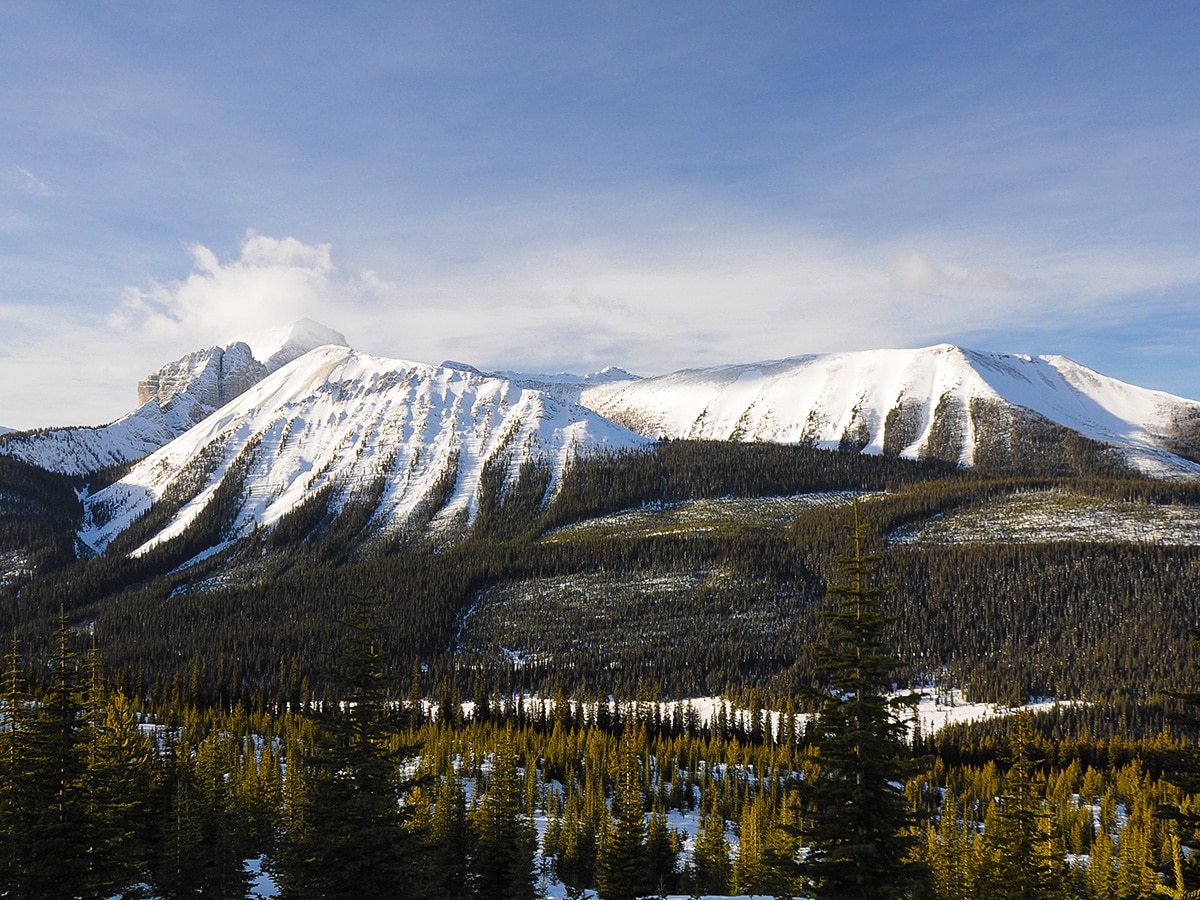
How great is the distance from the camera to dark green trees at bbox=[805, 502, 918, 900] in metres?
24.8

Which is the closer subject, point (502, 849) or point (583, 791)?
point (502, 849)

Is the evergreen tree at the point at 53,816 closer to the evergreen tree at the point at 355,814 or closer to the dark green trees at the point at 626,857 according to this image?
the evergreen tree at the point at 355,814

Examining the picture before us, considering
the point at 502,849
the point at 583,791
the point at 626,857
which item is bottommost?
the point at 583,791

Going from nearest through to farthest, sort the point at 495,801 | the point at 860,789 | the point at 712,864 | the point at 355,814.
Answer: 1. the point at 860,789
2. the point at 355,814
3. the point at 495,801
4. the point at 712,864

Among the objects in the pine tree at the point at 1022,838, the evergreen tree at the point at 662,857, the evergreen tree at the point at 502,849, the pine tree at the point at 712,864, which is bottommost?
the pine tree at the point at 712,864

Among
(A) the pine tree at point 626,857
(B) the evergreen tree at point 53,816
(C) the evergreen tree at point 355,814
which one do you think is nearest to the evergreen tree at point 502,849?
(A) the pine tree at point 626,857

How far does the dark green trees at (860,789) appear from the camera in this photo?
24.8 meters

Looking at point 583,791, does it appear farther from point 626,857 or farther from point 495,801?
point 626,857

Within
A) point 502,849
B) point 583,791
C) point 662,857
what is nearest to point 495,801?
point 502,849

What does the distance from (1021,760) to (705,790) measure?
10106 cm

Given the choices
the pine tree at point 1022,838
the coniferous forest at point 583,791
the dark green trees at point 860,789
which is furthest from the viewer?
the pine tree at point 1022,838

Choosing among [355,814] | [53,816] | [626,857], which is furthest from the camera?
[626,857]

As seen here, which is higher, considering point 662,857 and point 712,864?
point 662,857

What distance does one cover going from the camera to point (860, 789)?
81.1ft
